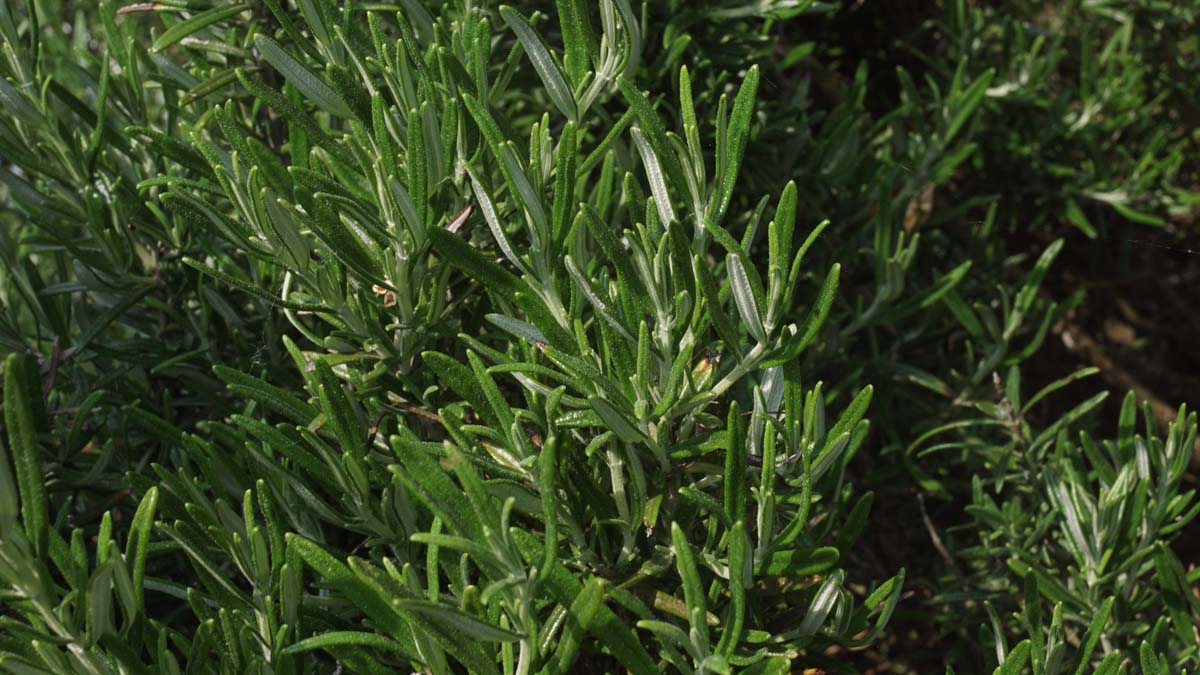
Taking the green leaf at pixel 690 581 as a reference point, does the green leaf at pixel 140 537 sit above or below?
above

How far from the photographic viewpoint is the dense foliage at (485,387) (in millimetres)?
855

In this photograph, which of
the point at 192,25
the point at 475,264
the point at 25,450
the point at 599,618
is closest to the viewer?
the point at 25,450

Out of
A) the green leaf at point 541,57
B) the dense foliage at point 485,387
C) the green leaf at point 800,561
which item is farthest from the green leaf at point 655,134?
the green leaf at point 800,561

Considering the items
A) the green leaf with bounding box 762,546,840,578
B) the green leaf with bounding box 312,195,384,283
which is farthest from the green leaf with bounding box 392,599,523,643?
the green leaf with bounding box 312,195,384,283

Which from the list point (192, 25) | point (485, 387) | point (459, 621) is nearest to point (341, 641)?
point (459, 621)

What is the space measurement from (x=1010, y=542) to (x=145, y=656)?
3.63 feet

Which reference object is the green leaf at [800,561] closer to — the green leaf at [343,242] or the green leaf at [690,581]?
the green leaf at [690,581]

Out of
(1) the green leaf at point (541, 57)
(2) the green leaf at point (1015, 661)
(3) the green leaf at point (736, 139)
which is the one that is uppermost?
(1) the green leaf at point (541, 57)

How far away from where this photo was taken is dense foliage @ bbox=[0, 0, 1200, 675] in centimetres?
86

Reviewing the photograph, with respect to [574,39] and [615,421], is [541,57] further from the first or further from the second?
[615,421]

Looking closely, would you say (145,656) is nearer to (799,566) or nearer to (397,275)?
(397,275)

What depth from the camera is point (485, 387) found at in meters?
0.90

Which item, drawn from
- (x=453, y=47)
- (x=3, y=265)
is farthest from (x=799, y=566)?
(x=3, y=265)

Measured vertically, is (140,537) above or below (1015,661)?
above
